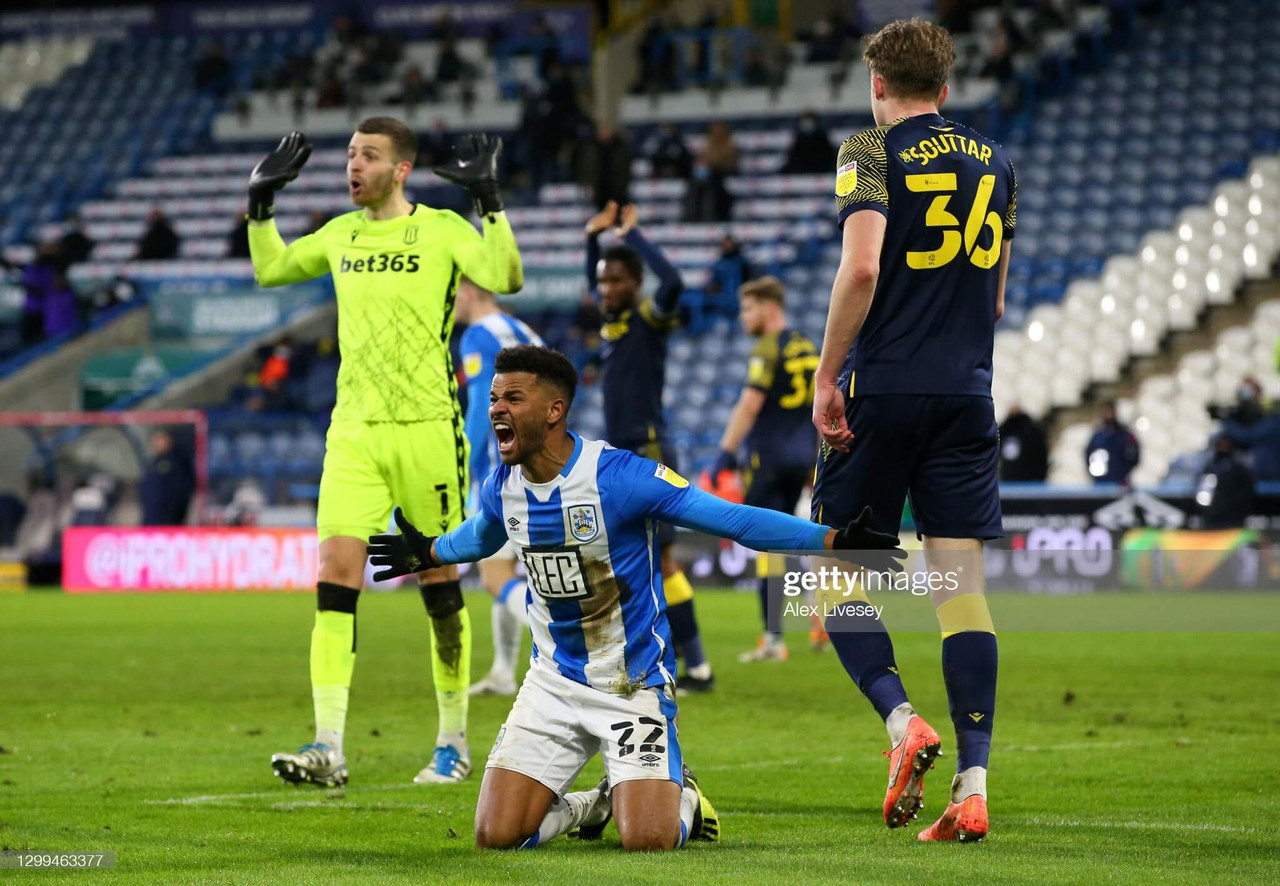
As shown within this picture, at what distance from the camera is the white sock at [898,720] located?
523 cm

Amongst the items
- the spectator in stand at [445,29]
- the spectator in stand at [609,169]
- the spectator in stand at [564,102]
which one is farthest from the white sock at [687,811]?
the spectator in stand at [445,29]

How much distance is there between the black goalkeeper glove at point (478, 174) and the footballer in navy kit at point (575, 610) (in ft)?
5.50

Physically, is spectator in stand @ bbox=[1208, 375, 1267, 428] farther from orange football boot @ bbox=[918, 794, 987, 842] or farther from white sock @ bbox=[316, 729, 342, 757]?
orange football boot @ bbox=[918, 794, 987, 842]

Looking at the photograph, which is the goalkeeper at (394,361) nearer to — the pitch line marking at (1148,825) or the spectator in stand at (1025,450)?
the pitch line marking at (1148,825)

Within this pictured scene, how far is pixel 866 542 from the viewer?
4.73 m

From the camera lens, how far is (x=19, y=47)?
3684 cm

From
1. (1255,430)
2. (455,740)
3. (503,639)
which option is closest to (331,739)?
(455,740)

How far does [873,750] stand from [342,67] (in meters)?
27.2

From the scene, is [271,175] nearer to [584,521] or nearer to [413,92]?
[584,521]

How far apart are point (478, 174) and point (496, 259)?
0.33m

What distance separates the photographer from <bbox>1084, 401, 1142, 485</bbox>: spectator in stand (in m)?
19.1

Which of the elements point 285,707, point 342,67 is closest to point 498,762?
point 285,707

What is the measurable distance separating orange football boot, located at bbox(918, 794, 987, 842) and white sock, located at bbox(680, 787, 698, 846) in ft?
2.37

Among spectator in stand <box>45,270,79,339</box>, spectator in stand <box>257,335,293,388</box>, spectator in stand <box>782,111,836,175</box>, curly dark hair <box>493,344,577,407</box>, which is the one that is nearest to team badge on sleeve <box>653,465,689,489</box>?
curly dark hair <box>493,344,577,407</box>
